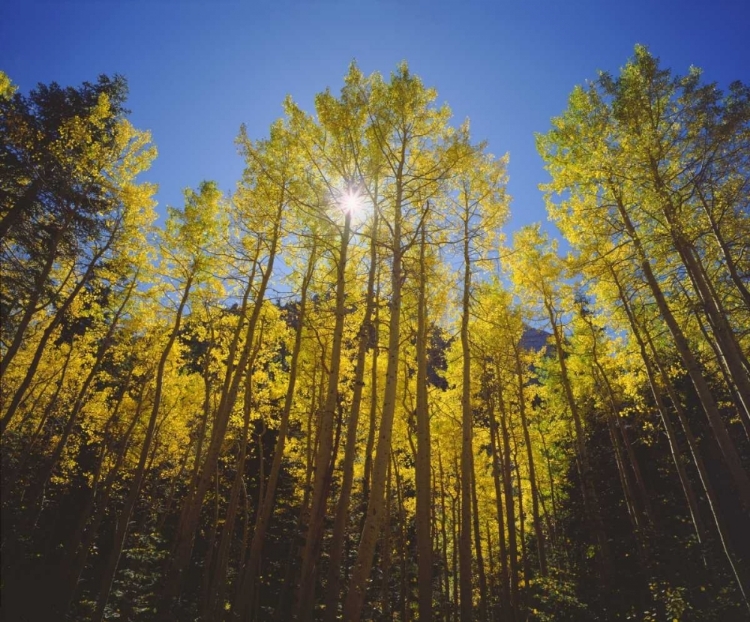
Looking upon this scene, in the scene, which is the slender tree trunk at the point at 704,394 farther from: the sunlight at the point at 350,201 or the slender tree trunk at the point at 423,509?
the sunlight at the point at 350,201

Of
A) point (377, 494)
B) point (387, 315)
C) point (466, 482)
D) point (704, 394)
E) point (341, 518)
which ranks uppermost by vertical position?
point (387, 315)

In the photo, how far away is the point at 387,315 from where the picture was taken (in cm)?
1118

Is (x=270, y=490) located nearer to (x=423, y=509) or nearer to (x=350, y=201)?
(x=423, y=509)

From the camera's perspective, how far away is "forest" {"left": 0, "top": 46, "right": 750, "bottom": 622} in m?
7.34

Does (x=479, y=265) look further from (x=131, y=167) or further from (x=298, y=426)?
(x=298, y=426)

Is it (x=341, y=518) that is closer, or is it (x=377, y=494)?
(x=377, y=494)

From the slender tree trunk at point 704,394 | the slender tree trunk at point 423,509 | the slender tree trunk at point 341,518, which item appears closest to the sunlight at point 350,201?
the slender tree trunk at point 423,509

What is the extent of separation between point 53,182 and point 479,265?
10.5m

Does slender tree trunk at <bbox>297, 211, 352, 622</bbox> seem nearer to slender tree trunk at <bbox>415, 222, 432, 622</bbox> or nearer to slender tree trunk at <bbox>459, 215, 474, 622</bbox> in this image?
slender tree trunk at <bbox>415, 222, 432, 622</bbox>

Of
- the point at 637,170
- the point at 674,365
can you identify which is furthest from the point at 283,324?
the point at 674,365

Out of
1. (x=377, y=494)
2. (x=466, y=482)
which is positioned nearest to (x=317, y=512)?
(x=377, y=494)

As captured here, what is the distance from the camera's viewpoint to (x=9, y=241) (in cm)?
699

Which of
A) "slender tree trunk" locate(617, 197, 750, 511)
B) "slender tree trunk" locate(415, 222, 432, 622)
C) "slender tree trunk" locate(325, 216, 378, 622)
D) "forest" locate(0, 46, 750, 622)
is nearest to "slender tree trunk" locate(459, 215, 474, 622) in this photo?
"forest" locate(0, 46, 750, 622)

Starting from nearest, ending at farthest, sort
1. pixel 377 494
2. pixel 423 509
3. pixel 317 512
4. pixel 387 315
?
1. pixel 377 494
2. pixel 317 512
3. pixel 423 509
4. pixel 387 315
